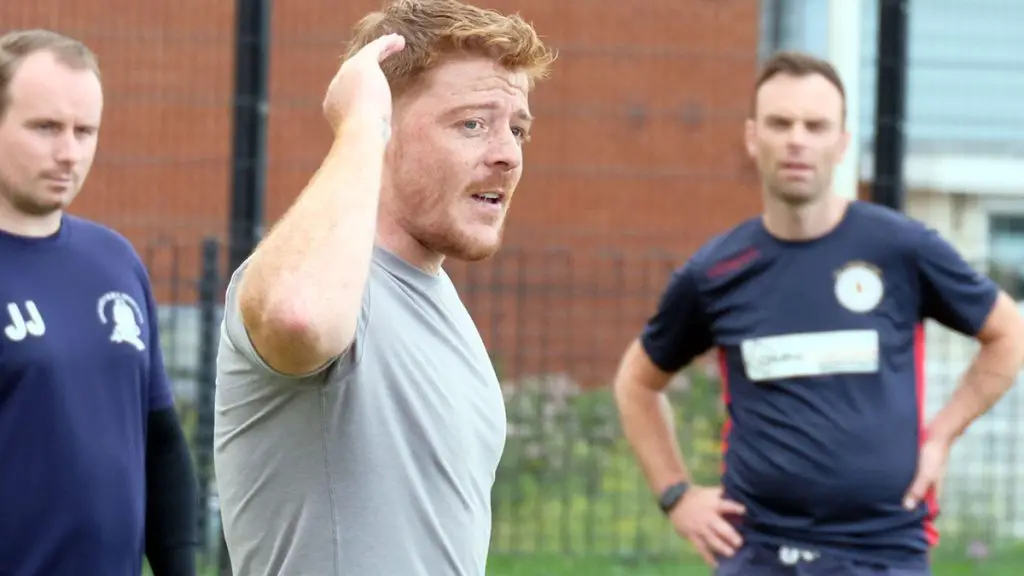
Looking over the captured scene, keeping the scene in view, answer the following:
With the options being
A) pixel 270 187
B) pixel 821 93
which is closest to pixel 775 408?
pixel 821 93

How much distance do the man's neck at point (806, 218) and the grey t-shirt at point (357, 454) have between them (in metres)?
2.20

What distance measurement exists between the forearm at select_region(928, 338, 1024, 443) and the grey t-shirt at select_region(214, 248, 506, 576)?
235 cm

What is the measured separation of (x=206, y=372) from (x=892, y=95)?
103 inches

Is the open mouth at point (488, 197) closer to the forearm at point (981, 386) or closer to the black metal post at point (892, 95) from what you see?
the forearm at point (981, 386)

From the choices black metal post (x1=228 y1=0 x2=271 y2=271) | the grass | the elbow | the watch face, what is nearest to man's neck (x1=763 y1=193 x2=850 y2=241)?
the watch face

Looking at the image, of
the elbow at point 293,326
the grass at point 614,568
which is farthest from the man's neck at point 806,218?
the grass at point 614,568

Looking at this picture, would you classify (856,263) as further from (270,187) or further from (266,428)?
(270,187)

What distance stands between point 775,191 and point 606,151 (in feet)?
15.5

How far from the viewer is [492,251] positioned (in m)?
2.52

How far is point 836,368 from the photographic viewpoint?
170 inches

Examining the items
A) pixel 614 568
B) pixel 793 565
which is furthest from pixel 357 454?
pixel 614 568

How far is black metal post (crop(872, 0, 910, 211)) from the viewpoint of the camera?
19.2ft

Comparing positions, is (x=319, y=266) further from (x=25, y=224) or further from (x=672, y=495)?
(x=672, y=495)

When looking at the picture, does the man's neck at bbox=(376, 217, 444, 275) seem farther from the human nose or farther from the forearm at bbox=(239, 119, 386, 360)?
the human nose
